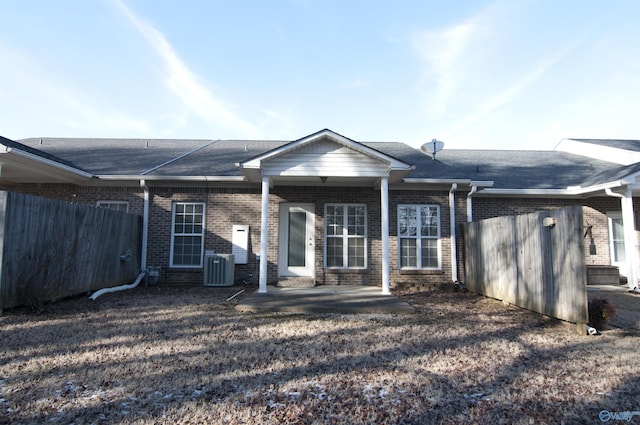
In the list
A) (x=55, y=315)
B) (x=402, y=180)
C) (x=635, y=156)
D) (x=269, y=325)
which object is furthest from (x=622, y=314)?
(x=55, y=315)

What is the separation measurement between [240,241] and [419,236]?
513 centimetres

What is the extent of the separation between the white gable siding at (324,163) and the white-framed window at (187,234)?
322 cm

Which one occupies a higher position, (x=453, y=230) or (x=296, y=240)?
(x=453, y=230)

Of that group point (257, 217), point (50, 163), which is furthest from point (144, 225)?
point (257, 217)

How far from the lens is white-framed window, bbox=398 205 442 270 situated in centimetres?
1024

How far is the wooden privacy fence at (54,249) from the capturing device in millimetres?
5996

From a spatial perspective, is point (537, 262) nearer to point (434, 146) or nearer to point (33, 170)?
point (434, 146)

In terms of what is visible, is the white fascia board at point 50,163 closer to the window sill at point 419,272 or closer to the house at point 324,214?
the house at point 324,214

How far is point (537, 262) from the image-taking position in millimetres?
6316

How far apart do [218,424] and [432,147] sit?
10797mm

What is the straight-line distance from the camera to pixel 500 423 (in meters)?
2.77

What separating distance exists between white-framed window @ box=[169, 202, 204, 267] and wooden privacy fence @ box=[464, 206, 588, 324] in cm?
750

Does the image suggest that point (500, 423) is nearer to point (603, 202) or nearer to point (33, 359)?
point (33, 359)

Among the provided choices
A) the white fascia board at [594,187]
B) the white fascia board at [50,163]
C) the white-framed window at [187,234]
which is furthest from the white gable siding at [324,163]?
the white fascia board at [594,187]
